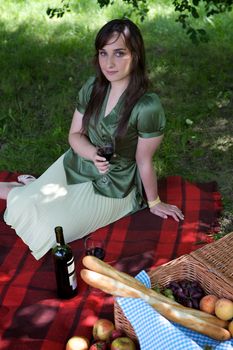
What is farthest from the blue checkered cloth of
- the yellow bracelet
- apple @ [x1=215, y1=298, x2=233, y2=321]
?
the yellow bracelet

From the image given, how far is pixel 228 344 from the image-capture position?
2.35 metres

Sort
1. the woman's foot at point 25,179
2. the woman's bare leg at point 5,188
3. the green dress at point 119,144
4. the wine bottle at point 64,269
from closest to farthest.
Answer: the wine bottle at point 64,269
the green dress at point 119,144
the woman's bare leg at point 5,188
the woman's foot at point 25,179

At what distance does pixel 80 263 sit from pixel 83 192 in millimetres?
514

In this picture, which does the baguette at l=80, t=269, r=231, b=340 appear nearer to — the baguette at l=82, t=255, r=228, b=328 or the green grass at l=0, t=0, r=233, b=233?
the baguette at l=82, t=255, r=228, b=328

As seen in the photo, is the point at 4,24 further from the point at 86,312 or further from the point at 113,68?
the point at 86,312

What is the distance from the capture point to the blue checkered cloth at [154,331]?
7.50ft

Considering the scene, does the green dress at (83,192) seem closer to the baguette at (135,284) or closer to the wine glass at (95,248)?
the wine glass at (95,248)

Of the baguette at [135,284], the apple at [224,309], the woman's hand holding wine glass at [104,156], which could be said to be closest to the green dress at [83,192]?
the woman's hand holding wine glass at [104,156]

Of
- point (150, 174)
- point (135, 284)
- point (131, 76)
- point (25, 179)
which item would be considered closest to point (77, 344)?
point (135, 284)

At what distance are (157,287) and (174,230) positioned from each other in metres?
1.06

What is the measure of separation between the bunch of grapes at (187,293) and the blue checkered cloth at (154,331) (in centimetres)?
25

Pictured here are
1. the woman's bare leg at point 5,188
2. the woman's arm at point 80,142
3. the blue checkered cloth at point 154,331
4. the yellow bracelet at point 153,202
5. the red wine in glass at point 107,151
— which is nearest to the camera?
the blue checkered cloth at point 154,331

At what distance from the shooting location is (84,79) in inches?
233

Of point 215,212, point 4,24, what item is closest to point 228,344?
point 215,212
